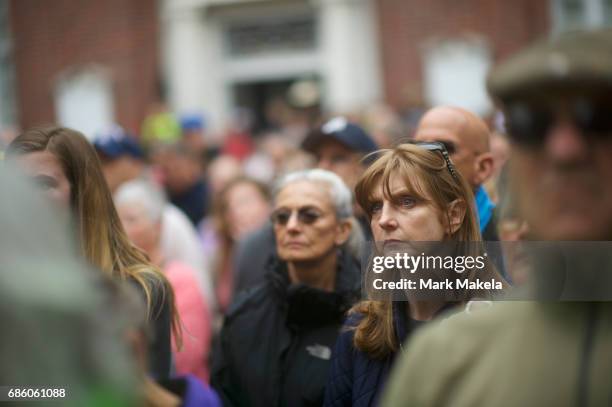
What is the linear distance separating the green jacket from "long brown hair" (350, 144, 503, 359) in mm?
1034

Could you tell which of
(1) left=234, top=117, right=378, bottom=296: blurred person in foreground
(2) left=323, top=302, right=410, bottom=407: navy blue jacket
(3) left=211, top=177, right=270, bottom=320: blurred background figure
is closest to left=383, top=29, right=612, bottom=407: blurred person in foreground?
(2) left=323, top=302, right=410, bottom=407: navy blue jacket

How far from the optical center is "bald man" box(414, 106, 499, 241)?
398 cm

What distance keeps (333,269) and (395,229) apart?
1.34 metres

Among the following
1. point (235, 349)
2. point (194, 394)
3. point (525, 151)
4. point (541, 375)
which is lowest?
point (235, 349)

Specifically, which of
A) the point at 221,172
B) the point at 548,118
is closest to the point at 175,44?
the point at 221,172

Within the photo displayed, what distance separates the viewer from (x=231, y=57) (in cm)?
1465

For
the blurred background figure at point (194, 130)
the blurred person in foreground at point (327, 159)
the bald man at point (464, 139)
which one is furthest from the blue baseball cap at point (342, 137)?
the blurred background figure at point (194, 130)

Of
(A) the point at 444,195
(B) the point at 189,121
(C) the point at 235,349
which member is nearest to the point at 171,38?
(B) the point at 189,121

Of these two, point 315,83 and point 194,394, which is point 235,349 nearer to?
point 194,394

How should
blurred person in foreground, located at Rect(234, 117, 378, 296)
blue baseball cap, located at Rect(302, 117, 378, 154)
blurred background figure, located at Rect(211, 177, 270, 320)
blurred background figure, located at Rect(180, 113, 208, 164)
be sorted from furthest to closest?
1. blurred background figure, located at Rect(180, 113, 208, 164)
2. blurred background figure, located at Rect(211, 177, 270, 320)
3. blue baseball cap, located at Rect(302, 117, 378, 154)
4. blurred person in foreground, located at Rect(234, 117, 378, 296)

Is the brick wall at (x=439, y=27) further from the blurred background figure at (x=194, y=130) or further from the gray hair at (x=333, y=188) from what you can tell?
the gray hair at (x=333, y=188)

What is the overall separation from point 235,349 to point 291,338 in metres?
0.28

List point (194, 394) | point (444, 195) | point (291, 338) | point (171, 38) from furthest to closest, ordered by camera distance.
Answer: point (171, 38), point (291, 338), point (444, 195), point (194, 394)

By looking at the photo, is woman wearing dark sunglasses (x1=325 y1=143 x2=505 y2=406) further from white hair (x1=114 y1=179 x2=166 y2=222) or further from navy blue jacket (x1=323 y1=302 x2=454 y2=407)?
white hair (x1=114 y1=179 x2=166 y2=222)
